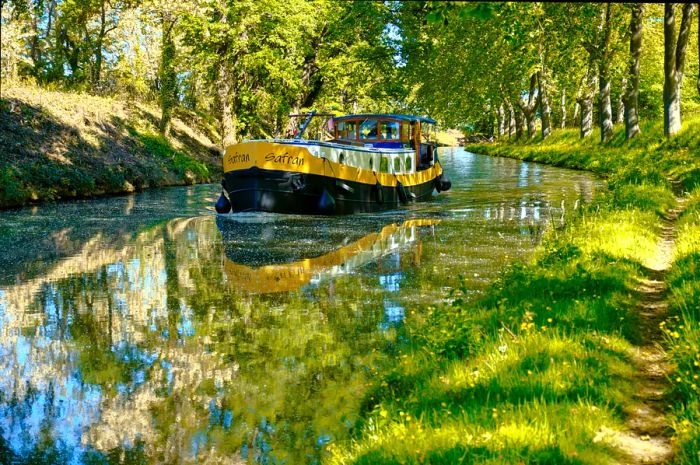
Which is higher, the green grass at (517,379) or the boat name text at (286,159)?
the boat name text at (286,159)

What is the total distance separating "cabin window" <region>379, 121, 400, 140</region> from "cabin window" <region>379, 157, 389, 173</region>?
225 cm

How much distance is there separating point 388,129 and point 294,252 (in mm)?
11727

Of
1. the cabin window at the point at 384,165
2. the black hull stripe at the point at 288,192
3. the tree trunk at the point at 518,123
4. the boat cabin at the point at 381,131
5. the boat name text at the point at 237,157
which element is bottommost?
the black hull stripe at the point at 288,192

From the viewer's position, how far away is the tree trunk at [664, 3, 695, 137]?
1006 inches

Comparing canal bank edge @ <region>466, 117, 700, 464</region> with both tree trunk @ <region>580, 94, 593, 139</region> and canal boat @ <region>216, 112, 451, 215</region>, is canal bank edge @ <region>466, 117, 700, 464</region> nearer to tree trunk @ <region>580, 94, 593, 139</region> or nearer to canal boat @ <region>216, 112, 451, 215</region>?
canal boat @ <region>216, 112, 451, 215</region>

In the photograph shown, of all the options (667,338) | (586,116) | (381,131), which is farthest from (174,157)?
(667,338)

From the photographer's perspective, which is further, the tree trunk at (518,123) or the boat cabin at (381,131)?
the tree trunk at (518,123)

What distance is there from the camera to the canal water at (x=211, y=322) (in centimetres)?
577

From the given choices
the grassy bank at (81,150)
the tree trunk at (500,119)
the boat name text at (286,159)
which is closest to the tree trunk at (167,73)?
the grassy bank at (81,150)

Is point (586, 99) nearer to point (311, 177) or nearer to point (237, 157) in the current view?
point (311, 177)

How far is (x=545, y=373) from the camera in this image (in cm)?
552

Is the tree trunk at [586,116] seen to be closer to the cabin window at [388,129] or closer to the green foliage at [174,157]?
the cabin window at [388,129]

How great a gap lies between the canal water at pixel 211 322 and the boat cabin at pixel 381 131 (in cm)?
578

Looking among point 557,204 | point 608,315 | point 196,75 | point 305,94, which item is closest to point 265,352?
point 608,315
